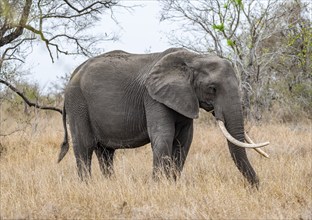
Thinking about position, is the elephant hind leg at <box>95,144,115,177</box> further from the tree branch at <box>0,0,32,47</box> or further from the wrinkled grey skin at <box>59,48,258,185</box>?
the tree branch at <box>0,0,32,47</box>

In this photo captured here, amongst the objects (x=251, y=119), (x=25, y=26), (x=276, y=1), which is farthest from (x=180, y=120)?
(x=276, y=1)

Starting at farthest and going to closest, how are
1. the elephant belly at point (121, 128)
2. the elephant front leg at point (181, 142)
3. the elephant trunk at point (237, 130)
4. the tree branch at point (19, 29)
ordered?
the tree branch at point (19, 29)
the elephant belly at point (121, 128)
the elephant front leg at point (181, 142)
the elephant trunk at point (237, 130)

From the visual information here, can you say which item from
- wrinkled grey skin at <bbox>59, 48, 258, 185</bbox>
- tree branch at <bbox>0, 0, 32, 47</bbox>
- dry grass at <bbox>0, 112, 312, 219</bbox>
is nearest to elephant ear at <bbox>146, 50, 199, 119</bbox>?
wrinkled grey skin at <bbox>59, 48, 258, 185</bbox>

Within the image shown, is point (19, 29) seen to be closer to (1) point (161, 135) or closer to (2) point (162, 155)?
(1) point (161, 135)

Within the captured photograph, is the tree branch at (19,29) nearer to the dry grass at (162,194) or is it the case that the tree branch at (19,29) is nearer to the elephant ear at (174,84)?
the dry grass at (162,194)

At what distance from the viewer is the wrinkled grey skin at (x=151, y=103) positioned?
6867mm

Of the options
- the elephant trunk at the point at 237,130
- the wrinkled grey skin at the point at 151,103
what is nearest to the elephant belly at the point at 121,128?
the wrinkled grey skin at the point at 151,103

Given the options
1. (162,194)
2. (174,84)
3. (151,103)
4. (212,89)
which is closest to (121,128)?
(151,103)

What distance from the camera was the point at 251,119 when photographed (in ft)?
53.2

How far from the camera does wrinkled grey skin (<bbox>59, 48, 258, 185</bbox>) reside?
687 centimetres

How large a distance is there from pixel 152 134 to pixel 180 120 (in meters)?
0.48

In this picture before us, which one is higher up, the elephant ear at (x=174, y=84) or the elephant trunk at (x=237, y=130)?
the elephant ear at (x=174, y=84)

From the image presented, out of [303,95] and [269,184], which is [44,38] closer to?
[269,184]

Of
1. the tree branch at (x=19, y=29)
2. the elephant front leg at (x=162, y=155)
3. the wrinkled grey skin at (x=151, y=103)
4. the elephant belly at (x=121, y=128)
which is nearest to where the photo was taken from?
the wrinkled grey skin at (x=151, y=103)
